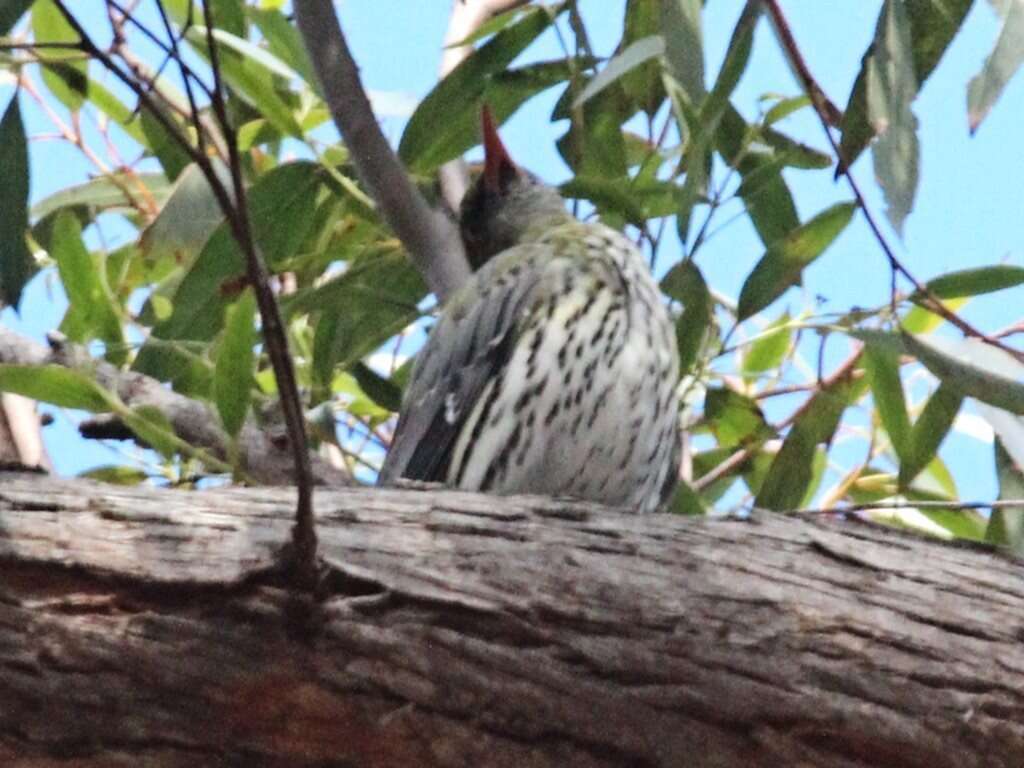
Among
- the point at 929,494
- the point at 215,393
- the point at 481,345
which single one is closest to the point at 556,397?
the point at 481,345

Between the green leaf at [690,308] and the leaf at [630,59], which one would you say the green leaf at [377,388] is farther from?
the leaf at [630,59]

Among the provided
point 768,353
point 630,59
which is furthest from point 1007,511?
point 630,59

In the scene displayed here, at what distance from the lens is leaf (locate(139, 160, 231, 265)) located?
2.79 meters

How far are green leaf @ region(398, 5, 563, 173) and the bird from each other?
242 millimetres

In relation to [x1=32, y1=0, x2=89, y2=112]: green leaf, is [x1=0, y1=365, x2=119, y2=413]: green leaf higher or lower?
lower

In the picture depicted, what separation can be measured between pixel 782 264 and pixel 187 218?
0.93 m

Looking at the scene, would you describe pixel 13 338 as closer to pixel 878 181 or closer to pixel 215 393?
pixel 215 393

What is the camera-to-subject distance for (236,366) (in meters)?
2.18

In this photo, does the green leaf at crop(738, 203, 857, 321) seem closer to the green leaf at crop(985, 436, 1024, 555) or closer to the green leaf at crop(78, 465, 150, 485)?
the green leaf at crop(985, 436, 1024, 555)

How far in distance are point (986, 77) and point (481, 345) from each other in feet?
3.07

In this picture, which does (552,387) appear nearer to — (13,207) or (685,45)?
(685,45)

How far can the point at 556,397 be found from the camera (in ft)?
8.56

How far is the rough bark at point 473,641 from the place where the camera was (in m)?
1.64

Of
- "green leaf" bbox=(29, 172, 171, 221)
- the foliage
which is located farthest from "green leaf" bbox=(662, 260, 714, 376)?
"green leaf" bbox=(29, 172, 171, 221)
